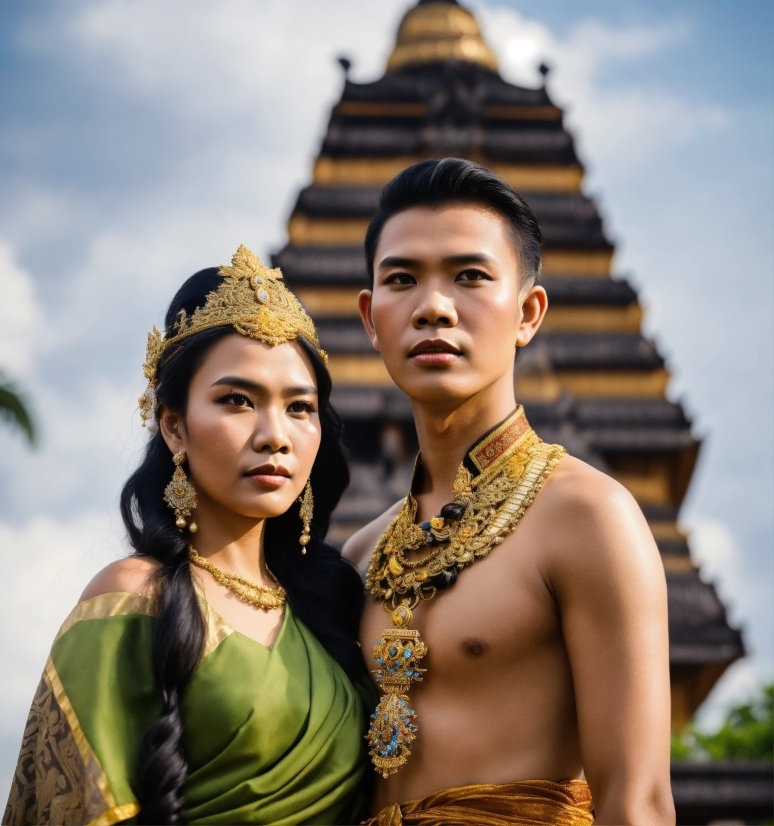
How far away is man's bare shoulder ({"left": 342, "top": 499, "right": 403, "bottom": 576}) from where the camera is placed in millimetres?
5695

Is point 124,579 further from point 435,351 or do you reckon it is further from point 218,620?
point 435,351

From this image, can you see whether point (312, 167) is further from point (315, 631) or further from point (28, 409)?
point (315, 631)

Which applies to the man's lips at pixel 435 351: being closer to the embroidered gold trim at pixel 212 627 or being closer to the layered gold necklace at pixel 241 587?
the layered gold necklace at pixel 241 587

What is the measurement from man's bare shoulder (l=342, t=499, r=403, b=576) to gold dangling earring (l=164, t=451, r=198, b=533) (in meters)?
0.91

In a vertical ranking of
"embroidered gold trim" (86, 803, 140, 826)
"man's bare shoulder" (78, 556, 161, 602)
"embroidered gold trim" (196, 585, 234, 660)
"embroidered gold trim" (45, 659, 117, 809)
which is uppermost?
"man's bare shoulder" (78, 556, 161, 602)

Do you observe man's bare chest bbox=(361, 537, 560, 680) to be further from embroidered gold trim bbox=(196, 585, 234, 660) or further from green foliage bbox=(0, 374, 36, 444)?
green foliage bbox=(0, 374, 36, 444)

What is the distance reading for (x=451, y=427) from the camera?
5.22 meters

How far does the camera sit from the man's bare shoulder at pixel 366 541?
5.70 m

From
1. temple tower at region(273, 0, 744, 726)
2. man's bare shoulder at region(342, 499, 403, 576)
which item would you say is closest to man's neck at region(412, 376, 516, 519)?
man's bare shoulder at region(342, 499, 403, 576)

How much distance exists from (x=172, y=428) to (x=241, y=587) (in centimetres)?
64

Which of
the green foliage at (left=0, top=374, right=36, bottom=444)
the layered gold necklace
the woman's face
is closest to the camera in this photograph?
the woman's face

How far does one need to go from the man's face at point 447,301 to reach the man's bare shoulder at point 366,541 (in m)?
0.84

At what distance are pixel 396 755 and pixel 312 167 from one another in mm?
20830

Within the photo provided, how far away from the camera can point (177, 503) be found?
5.02 metres
